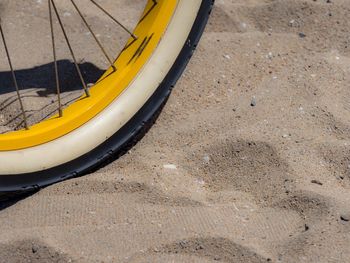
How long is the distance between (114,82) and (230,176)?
44 cm

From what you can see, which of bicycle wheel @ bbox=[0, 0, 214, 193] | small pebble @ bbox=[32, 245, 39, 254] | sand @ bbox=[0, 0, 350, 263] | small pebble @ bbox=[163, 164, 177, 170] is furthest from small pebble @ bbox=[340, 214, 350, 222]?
small pebble @ bbox=[32, 245, 39, 254]

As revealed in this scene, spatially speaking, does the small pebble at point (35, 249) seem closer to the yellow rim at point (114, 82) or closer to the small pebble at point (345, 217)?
the yellow rim at point (114, 82)

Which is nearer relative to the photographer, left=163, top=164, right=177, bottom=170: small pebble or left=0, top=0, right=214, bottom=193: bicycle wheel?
left=0, top=0, right=214, bottom=193: bicycle wheel

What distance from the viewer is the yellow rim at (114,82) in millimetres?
2809

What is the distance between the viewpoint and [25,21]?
3.67 m

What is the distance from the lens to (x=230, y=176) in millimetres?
2852

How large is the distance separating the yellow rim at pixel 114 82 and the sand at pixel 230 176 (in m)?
0.15

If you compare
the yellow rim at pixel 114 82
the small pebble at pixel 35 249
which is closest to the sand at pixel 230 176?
the small pebble at pixel 35 249

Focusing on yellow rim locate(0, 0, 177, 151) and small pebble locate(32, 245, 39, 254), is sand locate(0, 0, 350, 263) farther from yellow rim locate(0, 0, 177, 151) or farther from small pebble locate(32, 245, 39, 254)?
yellow rim locate(0, 0, 177, 151)

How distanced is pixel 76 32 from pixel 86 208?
1.06 meters

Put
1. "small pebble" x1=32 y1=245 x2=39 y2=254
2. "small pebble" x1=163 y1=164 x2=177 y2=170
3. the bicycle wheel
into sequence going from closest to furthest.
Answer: "small pebble" x1=32 y1=245 x2=39 y2=254 → the bicycle wheel → "small pebble" x1=163 y1=164 x2=177 y2=170

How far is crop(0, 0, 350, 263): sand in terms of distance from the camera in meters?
2.53

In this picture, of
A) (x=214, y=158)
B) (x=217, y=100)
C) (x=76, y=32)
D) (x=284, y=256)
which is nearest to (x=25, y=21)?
(x=76, y=32)

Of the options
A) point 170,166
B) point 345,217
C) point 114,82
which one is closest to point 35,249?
point 170,166
